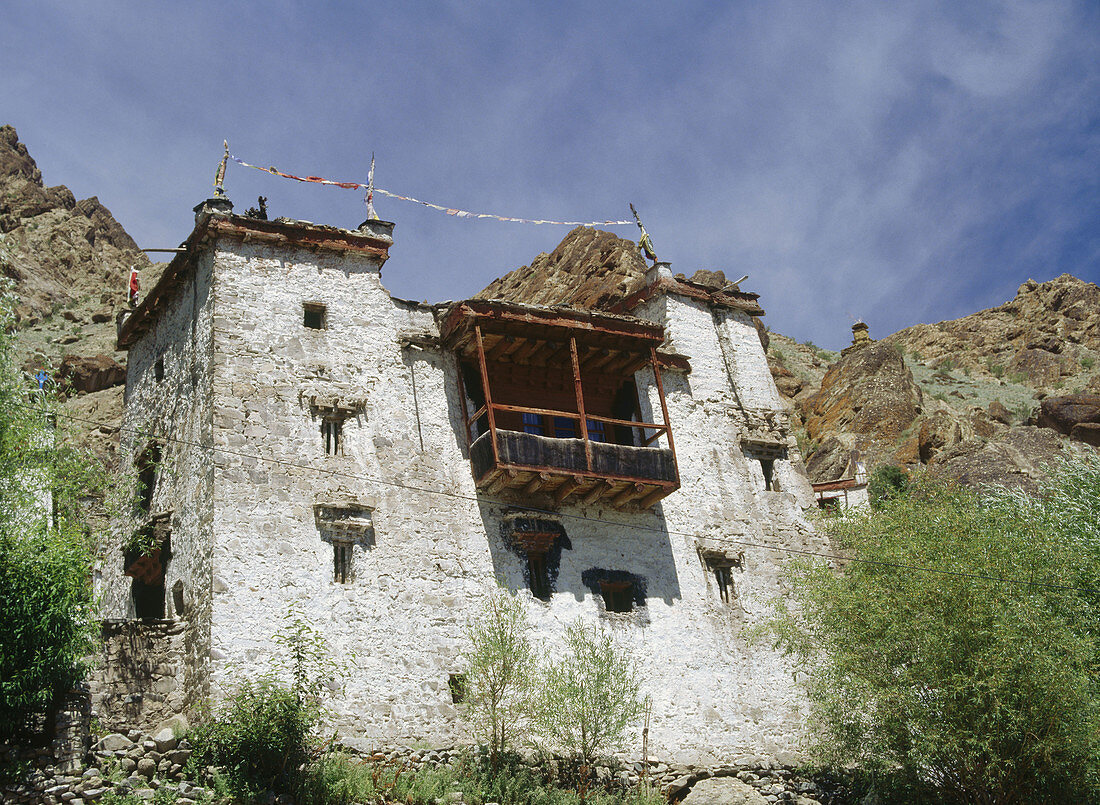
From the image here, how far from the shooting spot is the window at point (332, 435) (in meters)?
19.9

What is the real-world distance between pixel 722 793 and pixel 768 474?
8920 millimetres

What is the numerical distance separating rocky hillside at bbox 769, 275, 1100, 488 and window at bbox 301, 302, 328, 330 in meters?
22.4

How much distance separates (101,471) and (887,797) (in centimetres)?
1607

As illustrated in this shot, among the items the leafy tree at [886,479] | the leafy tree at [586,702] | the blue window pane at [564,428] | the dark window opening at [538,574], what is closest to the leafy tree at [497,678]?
the leafy tree at [586,702]

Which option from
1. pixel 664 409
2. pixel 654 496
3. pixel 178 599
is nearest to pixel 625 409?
Answer: pixel 664 409

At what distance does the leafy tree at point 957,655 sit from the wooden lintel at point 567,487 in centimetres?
509

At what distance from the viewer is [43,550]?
582 inches

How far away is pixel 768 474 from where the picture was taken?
2539 centimetres

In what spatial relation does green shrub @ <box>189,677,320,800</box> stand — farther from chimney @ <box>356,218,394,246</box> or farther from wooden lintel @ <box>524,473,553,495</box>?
chimney @ <box>356,218,394,246</box>

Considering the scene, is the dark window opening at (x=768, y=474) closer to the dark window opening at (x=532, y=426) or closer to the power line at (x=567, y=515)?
the power line at (x=567, y=515)

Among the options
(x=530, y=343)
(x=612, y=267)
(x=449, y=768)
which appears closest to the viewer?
(x=449, y=768)

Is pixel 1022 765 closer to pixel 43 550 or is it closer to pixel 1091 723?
pixel 1091 723

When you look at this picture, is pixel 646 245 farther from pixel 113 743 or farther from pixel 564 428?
pixel 113 743

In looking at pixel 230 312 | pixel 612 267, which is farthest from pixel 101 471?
pixel 612 267
